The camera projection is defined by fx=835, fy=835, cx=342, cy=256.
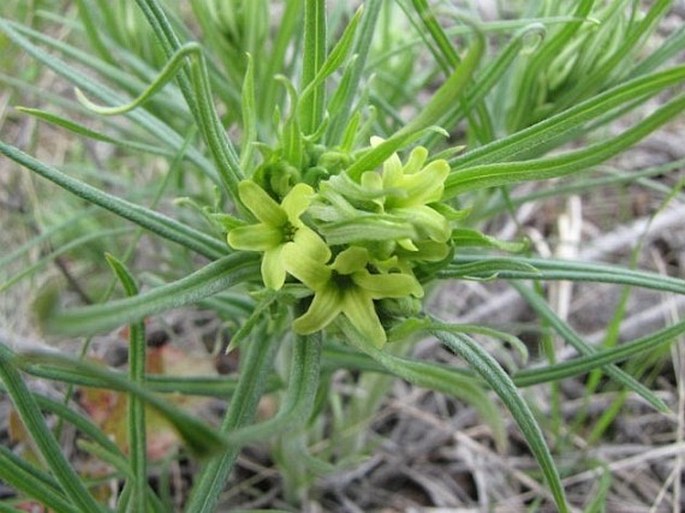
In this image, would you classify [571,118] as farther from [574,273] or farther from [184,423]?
[184,423]

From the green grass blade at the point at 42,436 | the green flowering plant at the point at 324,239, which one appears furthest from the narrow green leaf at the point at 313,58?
the green grass blade at the point at 42,436

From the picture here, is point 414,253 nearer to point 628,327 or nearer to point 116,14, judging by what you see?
point 116,14

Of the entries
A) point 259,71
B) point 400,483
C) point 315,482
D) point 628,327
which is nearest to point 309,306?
point 259,71

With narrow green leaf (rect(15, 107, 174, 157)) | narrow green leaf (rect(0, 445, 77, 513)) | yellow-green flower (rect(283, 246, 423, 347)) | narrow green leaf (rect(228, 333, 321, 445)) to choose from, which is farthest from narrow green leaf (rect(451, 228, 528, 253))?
narrow green leaf (rect(0, 445, 77, 513))

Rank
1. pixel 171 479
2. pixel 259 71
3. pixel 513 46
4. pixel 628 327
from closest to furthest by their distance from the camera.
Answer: pixel 513 46 < pixel 259 71 < pixel 171 479 < pixel 628 327

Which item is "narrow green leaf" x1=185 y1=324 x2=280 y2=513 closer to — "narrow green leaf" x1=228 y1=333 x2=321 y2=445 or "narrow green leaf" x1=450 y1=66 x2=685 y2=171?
"narrow green leaf" x1=228 y1=333 x2=321 y2=445

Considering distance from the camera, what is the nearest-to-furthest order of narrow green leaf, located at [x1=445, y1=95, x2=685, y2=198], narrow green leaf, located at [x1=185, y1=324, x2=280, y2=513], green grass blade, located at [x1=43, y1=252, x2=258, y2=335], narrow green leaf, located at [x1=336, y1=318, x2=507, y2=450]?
green grass blade, located at [x1=43, y1=252, x2=258, y2=335] < narrow green leaf, located at [x1=336, y1=318, x2=507, y2=450] < narrow green leaf, located at [x1=445, y1=95, x2=685, y2=198] < narrow green leaf, located at [x1=185, y1=324, x2=280, y2=513]
